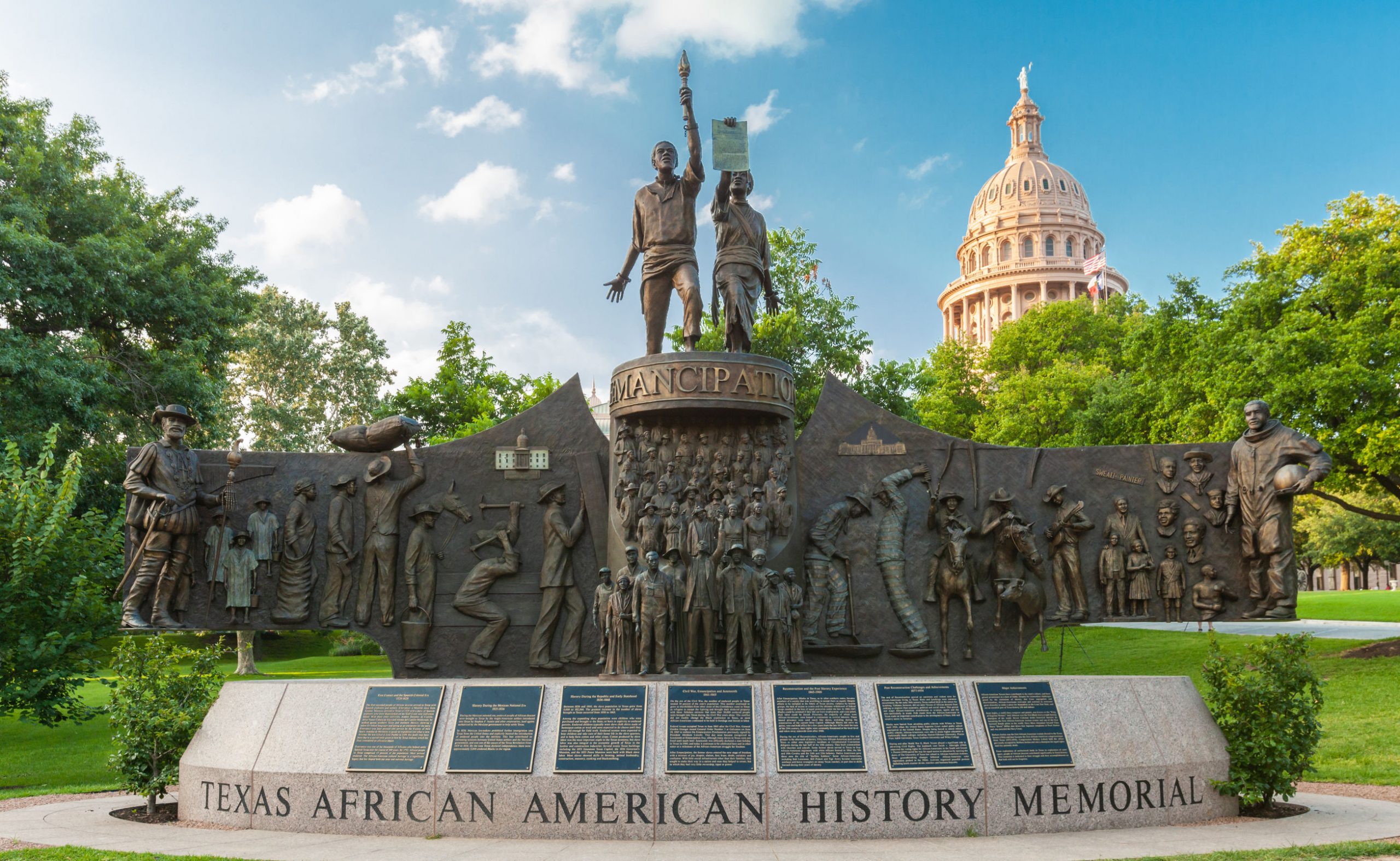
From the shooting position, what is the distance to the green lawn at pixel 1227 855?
321 inches

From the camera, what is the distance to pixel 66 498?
15.3 meters

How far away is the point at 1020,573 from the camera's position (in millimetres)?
13883

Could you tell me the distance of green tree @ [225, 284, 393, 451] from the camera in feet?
131

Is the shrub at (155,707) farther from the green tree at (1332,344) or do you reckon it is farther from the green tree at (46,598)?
the green tree at (1332,344)

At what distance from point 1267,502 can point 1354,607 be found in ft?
118

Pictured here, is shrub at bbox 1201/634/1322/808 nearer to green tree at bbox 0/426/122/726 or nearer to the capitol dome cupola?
green tree at bbox 0/426/122/726

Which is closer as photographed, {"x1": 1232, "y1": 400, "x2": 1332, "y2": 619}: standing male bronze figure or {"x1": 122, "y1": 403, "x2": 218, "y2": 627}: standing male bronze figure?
{"x1": 1232, "y1": 400, "x2": 1332, "y2": 619}: standing male bronze figure

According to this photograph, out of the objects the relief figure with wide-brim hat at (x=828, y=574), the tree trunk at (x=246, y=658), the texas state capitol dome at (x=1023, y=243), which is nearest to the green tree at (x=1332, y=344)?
the relief figure with wide-brim hat at (x=828, y=574)

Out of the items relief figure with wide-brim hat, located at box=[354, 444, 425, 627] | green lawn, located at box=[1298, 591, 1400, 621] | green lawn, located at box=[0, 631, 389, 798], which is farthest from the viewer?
green lawn, located at box=[1298, 591, 1400, 621]

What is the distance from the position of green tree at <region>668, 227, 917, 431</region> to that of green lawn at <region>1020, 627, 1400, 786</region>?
9.30m

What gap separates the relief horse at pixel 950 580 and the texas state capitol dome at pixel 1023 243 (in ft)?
249

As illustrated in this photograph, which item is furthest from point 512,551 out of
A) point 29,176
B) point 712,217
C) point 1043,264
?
point 1043,264

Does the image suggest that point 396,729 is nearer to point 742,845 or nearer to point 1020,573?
point 742,845

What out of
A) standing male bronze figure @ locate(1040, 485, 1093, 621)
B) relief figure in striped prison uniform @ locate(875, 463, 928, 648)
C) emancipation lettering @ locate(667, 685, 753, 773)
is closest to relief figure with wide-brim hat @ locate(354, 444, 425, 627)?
emancipation lettering @ locate(667, 685, 753, 773)
